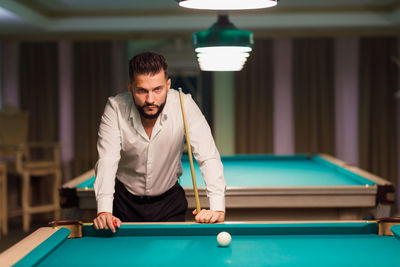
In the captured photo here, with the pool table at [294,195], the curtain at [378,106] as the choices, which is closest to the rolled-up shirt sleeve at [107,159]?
the pool table at [294,195]

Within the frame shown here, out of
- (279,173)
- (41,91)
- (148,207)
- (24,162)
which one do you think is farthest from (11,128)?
(148,207)

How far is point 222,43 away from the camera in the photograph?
271 cm

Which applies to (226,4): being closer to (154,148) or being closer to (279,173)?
(154,148)

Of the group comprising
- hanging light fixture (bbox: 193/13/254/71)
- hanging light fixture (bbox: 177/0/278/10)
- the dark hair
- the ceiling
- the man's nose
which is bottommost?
the man's nose

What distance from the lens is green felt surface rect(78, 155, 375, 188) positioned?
328 cm

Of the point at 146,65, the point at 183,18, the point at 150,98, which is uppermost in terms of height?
the point at 183,18

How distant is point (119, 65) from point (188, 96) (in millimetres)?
4607

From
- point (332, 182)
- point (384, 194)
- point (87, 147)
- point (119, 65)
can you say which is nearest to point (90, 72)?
point (119, 65)

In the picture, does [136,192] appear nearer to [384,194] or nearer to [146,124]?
[146,124]

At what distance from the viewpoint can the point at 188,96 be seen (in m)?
2.53

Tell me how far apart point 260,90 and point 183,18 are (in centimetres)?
142

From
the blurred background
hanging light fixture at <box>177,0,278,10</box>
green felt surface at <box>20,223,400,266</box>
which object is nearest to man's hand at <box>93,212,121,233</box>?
green felt surface at <box>20,223,400,266</box>

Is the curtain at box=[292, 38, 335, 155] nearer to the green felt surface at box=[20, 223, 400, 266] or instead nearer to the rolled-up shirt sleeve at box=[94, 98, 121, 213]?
the rolled-up shirt sleeve at box=[94, 98, 121, 213]

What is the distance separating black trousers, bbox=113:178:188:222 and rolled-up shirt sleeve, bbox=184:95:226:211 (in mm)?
271
